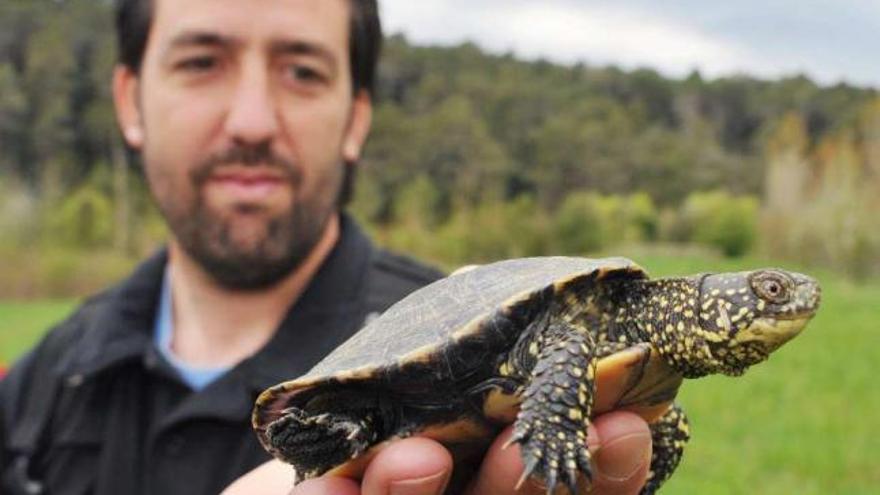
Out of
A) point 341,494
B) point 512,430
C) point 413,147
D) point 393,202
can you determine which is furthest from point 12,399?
point 413,147

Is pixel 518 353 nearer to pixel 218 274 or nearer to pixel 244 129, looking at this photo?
pixel 244 129

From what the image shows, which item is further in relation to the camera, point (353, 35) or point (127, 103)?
point (127, 103)

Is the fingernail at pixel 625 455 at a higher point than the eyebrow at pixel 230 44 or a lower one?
lower

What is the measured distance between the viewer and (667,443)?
2.04 meters

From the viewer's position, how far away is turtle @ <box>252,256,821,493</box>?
178cm

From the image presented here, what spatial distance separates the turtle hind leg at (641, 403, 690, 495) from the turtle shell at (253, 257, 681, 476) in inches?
7.5

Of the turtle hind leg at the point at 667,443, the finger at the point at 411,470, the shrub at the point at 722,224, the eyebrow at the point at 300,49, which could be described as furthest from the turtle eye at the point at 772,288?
the shrub at the point at 722,224

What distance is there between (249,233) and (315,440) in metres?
1.62

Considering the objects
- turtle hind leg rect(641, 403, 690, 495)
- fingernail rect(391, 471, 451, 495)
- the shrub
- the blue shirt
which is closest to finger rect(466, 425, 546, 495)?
fingernail rect(391, 471, 451, 495)

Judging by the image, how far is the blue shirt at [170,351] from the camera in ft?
11.1

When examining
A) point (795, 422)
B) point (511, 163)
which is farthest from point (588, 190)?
point (795, 422)

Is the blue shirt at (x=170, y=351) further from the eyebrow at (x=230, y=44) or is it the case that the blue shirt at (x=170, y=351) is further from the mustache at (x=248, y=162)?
the eyebrow at (x=230, y=44)

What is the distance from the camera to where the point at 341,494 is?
5.72 ft

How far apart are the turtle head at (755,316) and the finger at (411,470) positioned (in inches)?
23.3
